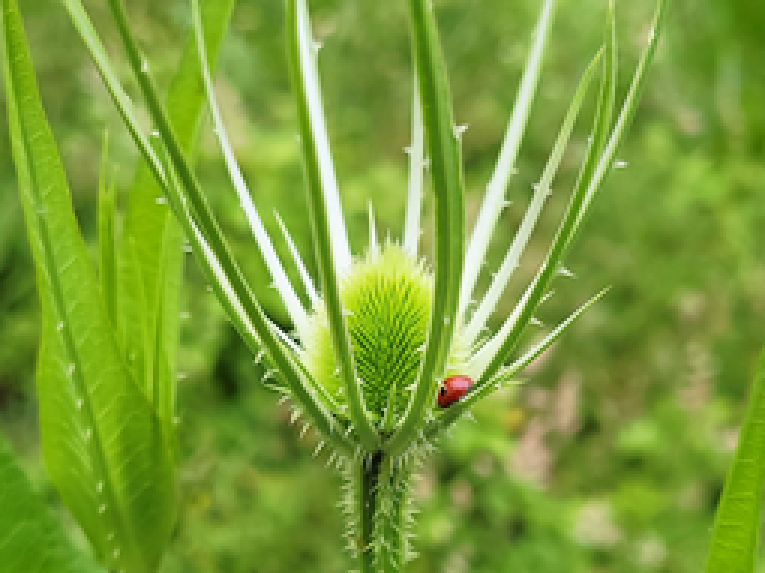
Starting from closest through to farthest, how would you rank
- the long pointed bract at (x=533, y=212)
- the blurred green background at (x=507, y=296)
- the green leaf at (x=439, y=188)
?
the green leaf at (x=439, y=188), the long pointed bract at (x=533, y=212), the blurred green background at (x=507, y=296)

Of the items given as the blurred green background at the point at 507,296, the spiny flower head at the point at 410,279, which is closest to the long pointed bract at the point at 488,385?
the spiny flower head at the point at 410,279

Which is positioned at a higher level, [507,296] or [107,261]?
[107,261]

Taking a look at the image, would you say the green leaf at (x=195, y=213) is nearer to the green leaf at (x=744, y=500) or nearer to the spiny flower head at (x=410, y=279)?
the spiny flower head at (x=410, y=279)

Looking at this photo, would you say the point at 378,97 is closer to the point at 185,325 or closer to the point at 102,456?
the point at 185,325

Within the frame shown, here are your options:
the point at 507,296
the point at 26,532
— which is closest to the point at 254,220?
the point at 26,532

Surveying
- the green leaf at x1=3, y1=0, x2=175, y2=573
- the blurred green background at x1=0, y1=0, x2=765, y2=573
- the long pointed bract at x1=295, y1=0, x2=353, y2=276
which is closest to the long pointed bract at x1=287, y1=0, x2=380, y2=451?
the long pointed bract at x1=295, y1=0, x2=353, y2=276

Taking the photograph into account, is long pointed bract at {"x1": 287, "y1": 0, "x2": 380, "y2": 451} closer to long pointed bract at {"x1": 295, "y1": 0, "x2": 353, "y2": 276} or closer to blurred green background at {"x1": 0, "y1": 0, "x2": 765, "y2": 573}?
long pointed bract at {"x1": 295, "y1": 0, "x2": 353, "y2": 276}

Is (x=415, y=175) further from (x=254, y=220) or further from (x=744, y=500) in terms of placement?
(x=744, y=500)
